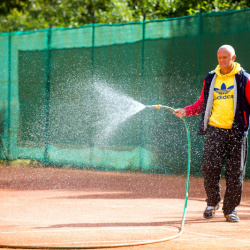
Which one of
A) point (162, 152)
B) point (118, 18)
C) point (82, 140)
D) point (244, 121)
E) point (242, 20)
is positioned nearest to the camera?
point (244, 121)

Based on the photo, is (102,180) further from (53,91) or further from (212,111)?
(212,111)

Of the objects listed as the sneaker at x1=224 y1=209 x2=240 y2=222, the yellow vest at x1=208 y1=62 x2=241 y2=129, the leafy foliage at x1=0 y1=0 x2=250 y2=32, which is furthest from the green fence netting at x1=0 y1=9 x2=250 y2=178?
the leafy foliage at x1=0 y1=0 x2=250 y2=32

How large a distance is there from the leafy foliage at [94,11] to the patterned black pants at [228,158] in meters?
12.2

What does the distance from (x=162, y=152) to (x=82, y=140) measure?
5.89ft

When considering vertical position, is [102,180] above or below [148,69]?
below

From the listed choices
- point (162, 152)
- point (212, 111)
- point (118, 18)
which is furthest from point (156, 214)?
point (118, 18)

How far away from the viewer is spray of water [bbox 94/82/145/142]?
37.7 feet

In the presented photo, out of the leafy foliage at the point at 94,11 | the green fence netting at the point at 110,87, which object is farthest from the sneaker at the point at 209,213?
the leafy foliage at the point at 94,11

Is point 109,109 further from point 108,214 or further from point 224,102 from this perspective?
point 224,102

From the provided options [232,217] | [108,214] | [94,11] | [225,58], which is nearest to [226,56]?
[225,58]

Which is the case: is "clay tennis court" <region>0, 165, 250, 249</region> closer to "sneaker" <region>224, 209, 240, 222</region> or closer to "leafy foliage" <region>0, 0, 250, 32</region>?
"sneaker" <region>224, 209, 240, 222</region>

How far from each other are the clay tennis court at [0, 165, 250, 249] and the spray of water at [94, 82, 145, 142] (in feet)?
4.62

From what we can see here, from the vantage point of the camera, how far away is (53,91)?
12164 mm

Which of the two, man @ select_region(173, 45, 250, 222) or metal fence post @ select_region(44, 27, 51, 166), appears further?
metal fence post @ select_region(44, 27, 51, 166)
